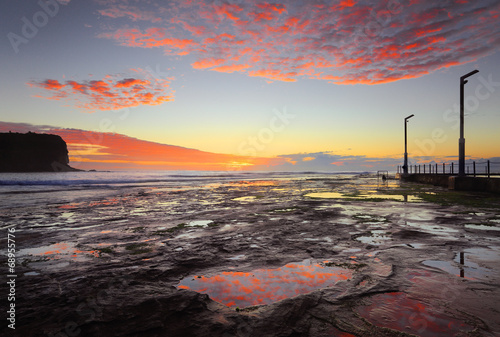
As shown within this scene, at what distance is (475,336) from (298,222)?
6470mm

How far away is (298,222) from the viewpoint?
9.02 m

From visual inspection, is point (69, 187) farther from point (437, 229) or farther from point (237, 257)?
point (437, 229)

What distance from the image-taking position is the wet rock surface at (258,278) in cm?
287

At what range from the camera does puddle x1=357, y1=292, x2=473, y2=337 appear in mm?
2688

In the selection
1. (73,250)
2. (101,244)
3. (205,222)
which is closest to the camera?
(73,250)

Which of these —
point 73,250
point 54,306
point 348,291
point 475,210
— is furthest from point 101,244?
point 475,210

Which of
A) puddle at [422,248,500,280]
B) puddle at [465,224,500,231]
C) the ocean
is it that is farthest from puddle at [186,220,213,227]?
the ocean

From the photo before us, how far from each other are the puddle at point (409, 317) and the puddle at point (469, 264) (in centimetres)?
159

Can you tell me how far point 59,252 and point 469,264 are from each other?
822 cm

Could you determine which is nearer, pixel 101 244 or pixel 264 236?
pixel 101 244

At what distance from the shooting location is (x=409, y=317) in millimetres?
2971

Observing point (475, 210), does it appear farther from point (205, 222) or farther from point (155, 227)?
point (155, 227)

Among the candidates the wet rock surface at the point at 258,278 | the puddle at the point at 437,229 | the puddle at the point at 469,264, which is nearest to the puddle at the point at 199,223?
the wet rock surface at the point at 258,278

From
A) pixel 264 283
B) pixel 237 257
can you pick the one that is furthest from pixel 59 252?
pixel 264 283
